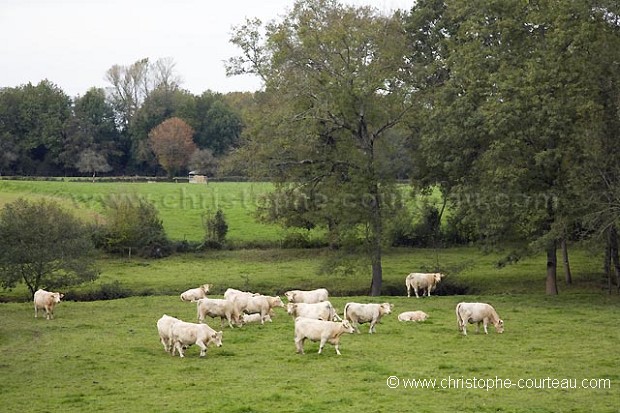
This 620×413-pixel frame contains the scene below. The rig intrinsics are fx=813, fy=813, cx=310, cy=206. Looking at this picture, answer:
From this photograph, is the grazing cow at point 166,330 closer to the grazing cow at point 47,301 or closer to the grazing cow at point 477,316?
the grazing cow at point 477,316

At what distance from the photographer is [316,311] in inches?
1067

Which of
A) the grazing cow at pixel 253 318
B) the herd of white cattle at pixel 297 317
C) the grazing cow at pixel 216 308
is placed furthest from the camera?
the grazing cow at pixel 253 318

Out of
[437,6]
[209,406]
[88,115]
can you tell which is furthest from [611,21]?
[88,115]

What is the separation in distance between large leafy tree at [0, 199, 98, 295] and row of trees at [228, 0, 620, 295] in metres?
10.4

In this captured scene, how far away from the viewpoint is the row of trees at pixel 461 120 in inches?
1377

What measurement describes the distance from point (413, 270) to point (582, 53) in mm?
17529

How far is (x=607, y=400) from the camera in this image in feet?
58.7

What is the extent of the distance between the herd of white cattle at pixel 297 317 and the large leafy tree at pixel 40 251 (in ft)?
17.7

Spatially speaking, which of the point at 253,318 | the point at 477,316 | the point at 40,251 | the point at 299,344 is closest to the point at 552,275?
the point at 477,316

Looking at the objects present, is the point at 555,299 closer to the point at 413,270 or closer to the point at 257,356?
the point at 413,270

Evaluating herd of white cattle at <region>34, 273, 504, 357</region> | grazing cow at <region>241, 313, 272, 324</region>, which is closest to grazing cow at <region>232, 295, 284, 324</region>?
herd of white cattle at <region>34, 273, 504, 357</region>

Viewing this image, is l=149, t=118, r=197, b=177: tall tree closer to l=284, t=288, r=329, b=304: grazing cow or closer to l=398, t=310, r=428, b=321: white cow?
l=284, t=288, r=329, b=304: grazing cow

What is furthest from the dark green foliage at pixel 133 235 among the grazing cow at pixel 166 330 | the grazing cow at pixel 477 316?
the grazing cow at pixel 477 316

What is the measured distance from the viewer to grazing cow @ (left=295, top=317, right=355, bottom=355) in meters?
23.1
